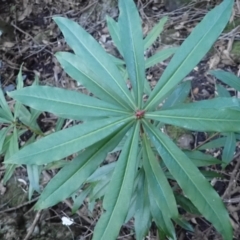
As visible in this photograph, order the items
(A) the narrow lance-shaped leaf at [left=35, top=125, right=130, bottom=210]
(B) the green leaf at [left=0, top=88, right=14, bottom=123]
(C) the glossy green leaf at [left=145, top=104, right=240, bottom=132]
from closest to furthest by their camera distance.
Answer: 1. (C) the glossy green leaf at [left=145, top=104, right=240, bottom=132]
2. (A) the narrow lance-shaped leaf at [left=35, top=125, right=130, bottom=210]
3. (B) the green leaf at [left=0, top=88, right=14, bottom=123]

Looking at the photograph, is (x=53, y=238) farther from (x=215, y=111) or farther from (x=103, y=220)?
(x=215, y=111)

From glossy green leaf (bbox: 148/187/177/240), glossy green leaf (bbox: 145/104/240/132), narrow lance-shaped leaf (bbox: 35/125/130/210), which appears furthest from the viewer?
glossy green leaf (bbox: 148/187/177/240)

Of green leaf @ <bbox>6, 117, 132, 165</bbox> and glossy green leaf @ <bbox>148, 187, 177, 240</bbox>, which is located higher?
green leaf @ <bbox>6, 117, 132, 165</bbox>

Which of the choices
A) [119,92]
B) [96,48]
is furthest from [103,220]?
[96,48]

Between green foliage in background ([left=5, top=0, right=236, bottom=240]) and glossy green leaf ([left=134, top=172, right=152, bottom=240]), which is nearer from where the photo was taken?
green foliage in background ([left=5, top=0, right=236, bottom=240])

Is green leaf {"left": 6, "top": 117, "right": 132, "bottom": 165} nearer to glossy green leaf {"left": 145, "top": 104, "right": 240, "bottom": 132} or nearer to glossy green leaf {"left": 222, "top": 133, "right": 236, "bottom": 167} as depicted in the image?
glossy green leaf {"left": 145, "top": 104, "right": 240, "bottom": 132}

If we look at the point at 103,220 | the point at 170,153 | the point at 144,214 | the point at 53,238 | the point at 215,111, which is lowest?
the point at 53,238

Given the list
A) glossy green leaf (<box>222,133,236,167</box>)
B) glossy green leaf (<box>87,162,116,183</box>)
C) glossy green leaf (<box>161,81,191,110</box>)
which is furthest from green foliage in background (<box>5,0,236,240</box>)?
glossy green leaf (<box>222,133,236,167</box>)
